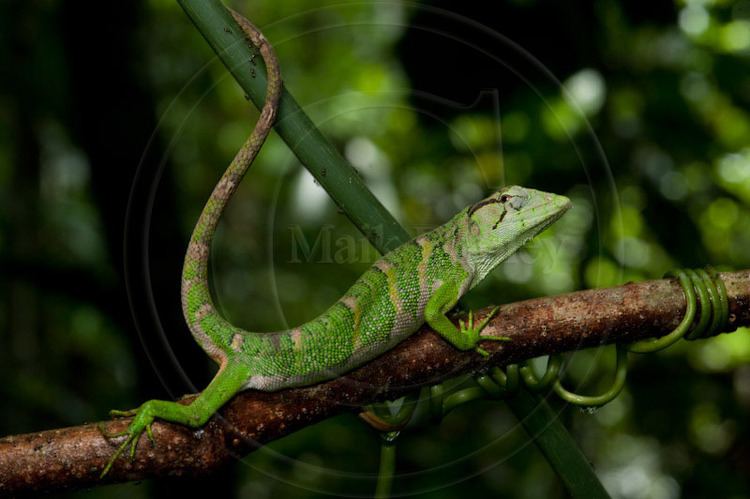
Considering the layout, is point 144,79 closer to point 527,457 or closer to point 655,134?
point 655,134

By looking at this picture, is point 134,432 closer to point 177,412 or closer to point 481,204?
point 177,412

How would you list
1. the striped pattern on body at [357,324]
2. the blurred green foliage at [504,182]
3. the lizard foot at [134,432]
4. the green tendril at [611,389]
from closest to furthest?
the lizard foot at [134,432] → the green tendril at [611,389] → the striped pattern on body at [357,324] → the blurred green foliage at [504,182]

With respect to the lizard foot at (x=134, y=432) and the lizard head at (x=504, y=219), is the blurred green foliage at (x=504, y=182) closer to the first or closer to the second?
the lizard head at (x=504, y=219)

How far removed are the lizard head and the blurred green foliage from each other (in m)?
0.60

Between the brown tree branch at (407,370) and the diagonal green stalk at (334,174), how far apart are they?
0.89 ft

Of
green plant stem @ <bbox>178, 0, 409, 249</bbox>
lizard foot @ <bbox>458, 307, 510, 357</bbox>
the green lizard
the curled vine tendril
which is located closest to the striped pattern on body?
the green lizard

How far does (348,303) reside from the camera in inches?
120

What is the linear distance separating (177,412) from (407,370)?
30.4 inches

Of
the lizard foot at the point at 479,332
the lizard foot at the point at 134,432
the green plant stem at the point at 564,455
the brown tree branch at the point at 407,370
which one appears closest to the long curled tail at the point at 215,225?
the brown tree branch at the point at 407,370

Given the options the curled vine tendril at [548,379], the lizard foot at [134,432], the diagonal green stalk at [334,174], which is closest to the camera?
the lizard foot at [134,432]

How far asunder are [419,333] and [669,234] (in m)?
1.59

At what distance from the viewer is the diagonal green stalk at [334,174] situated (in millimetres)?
2330

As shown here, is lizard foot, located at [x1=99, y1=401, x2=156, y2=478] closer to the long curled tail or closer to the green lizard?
the green lizard

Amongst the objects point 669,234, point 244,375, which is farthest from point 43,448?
point 669,234
